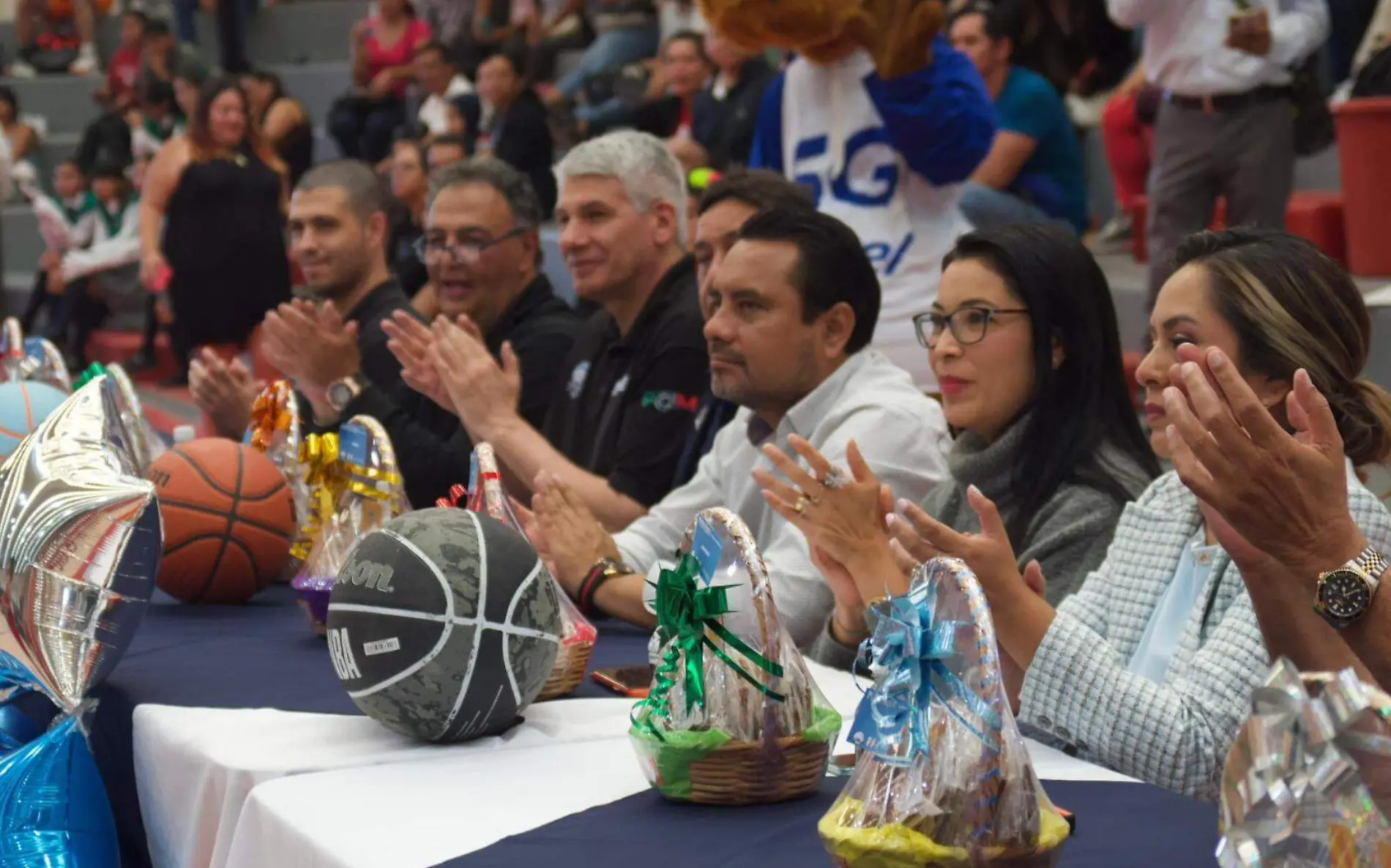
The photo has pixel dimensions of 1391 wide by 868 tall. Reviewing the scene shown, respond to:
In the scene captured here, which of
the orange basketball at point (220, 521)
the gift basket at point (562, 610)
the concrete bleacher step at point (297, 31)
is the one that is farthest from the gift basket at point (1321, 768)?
the concrete bleacher step at point (297, 31)

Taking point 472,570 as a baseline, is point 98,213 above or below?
below

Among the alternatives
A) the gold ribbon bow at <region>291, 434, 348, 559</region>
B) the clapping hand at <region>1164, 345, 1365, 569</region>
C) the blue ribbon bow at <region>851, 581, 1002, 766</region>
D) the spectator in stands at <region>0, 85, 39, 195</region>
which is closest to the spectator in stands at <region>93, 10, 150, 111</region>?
the spectator in stands at <region>0, 85, 39, 195</region>

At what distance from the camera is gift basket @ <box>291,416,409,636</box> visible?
270cm

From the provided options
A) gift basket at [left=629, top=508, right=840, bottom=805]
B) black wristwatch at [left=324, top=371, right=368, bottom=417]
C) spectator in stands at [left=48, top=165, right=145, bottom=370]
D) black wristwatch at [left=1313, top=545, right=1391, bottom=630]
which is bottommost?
spectator in stands at [left=48, top=165, right=145, bottom=370]

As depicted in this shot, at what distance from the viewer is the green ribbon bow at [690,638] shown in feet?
5.94

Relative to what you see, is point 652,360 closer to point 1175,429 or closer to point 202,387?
point 202,387

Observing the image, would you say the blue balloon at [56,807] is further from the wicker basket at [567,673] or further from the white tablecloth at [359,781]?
the wicker basket at [567,673]

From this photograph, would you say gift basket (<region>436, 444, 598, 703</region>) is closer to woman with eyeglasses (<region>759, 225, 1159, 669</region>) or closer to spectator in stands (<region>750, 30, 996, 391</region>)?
woman with eyeglasses (<region>759, 225, 1159, 669</region>)

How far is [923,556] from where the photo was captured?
2162mm

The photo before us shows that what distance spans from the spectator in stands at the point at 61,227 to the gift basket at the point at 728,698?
416 inches

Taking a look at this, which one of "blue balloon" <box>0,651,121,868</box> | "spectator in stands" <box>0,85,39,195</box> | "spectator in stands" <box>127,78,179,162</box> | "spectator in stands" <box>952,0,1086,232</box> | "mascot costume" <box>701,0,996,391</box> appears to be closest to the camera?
"blue balloon" <box>0,651,121,868</box>

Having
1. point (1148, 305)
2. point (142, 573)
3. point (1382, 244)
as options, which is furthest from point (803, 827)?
point (1382, 244)

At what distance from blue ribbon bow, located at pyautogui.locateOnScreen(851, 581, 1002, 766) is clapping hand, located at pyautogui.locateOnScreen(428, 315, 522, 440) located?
2.24 meters

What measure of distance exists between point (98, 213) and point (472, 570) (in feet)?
33.5
